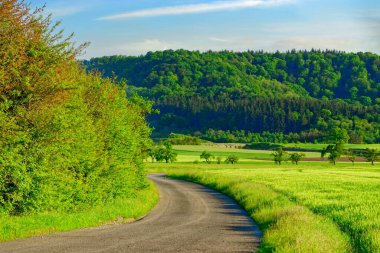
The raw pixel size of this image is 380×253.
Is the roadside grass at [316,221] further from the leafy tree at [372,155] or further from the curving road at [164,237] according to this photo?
the leafy tree at [372,155]

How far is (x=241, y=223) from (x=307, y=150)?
155715mm

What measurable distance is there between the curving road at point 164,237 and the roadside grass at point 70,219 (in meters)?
0.70

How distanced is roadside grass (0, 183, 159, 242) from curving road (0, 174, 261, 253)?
2.28 ft

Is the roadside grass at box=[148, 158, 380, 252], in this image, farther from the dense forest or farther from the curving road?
the dense forest

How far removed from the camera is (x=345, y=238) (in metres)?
19.9

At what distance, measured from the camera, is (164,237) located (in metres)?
21.6

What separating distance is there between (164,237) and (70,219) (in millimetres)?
5147

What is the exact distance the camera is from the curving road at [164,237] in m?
18.5

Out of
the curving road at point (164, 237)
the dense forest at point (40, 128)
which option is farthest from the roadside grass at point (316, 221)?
the dense forest at point (40, 128)

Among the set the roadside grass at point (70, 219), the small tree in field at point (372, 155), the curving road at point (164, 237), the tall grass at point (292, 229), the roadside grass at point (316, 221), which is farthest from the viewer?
the small tree in field at point (372, 155)

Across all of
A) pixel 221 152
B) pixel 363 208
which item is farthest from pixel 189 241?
pixel 221 152

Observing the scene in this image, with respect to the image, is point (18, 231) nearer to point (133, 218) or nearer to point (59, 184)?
point (59, 184)

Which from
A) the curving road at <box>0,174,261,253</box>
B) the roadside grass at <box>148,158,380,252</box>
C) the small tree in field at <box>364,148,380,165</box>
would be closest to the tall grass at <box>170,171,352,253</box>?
the roadside grass at <box>148,158,380,252</box>

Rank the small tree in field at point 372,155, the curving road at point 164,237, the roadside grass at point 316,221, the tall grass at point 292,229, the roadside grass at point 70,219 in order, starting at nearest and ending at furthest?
the tall grass at point 292,229 < the roadside grass at point 316,221 < the curving road at point 164,237 < the roadside grass at point 70,219 < the small tree in field at point 372,155
